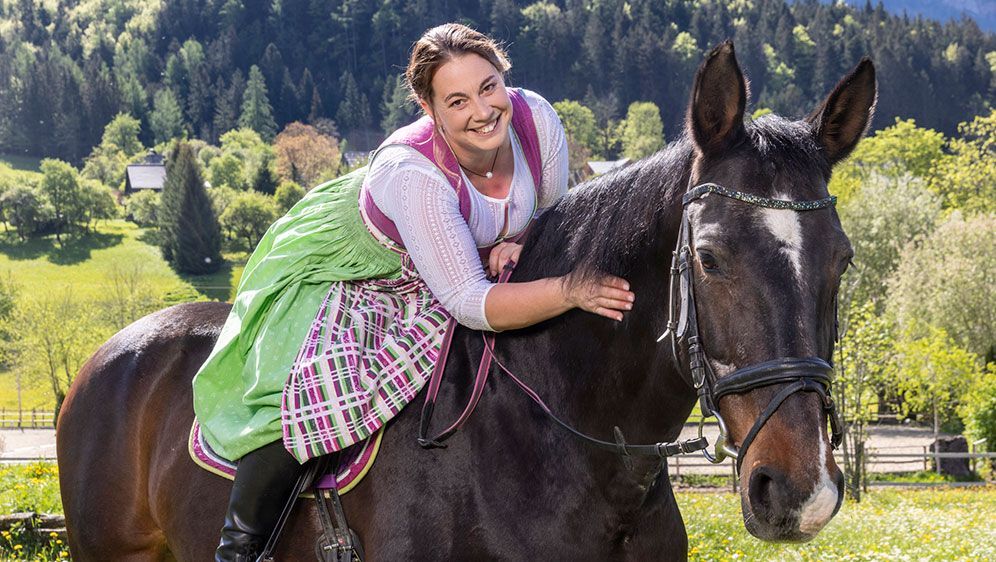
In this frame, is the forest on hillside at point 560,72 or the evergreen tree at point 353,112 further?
the evergreen tree at point 353,112

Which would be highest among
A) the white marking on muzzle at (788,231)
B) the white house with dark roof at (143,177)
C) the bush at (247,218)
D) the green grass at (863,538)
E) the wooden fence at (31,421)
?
the white house with dark roof at (143,177)

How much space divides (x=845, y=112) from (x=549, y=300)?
1040 mm

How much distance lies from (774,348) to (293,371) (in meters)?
1.74

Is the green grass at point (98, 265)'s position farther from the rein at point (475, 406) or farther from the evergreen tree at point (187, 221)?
the rein at point (475, 406)

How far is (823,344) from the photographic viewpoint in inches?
100.0

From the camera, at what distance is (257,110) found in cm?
17500

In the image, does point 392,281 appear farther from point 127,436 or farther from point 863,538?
point 863,538

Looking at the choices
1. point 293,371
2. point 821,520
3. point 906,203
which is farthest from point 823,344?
point 906,203

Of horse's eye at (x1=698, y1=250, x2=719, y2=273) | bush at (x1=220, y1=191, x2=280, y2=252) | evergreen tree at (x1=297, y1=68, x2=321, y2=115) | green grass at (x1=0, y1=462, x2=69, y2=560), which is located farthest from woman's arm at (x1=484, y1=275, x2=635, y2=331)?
evergreen tree at (x1=297, y1=68, x2=321, y2=115)

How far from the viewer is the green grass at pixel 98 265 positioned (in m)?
85.4

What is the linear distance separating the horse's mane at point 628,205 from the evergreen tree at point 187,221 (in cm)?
9722

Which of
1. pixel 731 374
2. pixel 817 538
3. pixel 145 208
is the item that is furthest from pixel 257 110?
pixel 731 374

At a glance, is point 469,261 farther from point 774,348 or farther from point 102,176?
point 102,176

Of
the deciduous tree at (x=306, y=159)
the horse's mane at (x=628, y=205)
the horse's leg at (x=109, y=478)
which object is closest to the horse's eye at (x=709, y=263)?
the horse's mane at (x=628, y=205)
